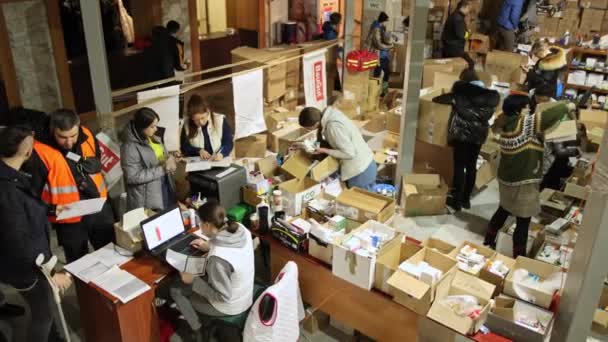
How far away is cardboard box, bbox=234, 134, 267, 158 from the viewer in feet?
20.6

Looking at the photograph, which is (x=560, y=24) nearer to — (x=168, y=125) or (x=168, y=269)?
(x=168, y=125)

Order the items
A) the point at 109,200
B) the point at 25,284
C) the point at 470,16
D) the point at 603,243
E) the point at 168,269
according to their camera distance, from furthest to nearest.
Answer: the point at 470,16, the point at 109,200, the point at 168,269, the point at 25,284, the point at 603,243

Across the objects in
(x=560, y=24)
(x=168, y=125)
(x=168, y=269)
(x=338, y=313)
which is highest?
(x=560, y=24)

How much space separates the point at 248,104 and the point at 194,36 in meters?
2.98

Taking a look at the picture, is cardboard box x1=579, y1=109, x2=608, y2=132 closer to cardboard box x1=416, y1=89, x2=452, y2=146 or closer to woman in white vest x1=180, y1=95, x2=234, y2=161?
cardboard box x1=416, y1=89, x2=452, y2=146

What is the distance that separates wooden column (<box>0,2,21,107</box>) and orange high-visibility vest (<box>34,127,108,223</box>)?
2962mm

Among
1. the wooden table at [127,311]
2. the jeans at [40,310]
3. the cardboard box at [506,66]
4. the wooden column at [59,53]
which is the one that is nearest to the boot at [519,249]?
the wooden table at [127,311]

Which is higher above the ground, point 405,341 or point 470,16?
point 470,16

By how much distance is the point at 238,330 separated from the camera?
331 centimetres

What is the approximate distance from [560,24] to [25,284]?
8899 mm

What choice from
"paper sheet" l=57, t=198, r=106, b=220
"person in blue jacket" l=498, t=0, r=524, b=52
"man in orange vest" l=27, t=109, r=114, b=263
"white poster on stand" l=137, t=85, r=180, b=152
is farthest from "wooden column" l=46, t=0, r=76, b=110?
"person in blue jacket" l=498, t=0, r=524, b=52

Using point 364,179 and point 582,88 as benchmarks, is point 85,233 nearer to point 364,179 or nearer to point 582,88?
point 364,179

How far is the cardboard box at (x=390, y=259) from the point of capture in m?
3.33

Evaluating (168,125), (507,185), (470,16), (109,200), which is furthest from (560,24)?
(109,200)
